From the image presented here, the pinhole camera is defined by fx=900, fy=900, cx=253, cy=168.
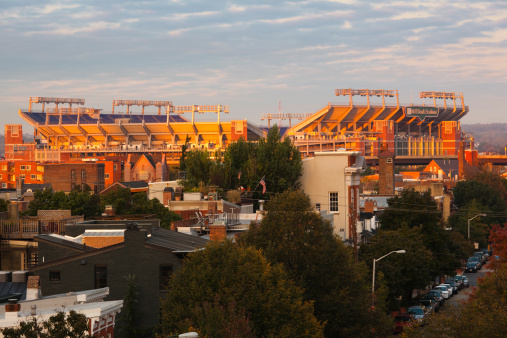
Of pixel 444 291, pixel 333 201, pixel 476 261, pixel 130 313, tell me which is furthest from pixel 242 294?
pixel 476 261

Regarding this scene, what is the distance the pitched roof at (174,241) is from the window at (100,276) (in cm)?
210

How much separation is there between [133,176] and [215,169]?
7522 centimetres

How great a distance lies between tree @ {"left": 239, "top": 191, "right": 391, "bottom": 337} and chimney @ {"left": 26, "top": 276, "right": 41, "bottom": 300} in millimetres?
9289

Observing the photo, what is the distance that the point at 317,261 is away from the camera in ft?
124

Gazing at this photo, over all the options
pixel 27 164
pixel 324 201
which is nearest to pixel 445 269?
pixel 324 201

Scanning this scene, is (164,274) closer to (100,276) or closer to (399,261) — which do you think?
(100,276)

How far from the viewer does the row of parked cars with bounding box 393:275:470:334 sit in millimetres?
54094

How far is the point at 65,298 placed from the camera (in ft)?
94.9

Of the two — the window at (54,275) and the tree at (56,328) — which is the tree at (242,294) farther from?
the tree at (56,328)

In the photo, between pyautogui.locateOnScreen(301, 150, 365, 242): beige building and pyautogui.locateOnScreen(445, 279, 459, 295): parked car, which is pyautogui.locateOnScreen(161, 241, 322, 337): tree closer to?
pyautogui.locateOnScreen(301, 150, 365, 242): beige building

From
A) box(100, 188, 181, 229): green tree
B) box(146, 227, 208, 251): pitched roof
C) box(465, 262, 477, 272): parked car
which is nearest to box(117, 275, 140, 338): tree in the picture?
box(146, 227, 208, 251): pitched roof

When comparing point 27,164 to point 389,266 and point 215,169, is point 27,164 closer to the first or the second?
point 215,169

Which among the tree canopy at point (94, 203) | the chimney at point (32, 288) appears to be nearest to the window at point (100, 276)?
the chimney at point (32, 288)

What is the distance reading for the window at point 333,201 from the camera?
A: 246ft
